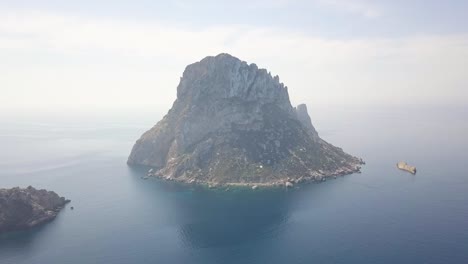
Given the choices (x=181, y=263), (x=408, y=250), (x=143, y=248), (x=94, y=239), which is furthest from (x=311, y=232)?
(x=94, y=239)

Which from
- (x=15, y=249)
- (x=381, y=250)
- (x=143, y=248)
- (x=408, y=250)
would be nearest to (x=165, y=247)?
(x=143, y=248)

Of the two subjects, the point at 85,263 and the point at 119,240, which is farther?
the point at 119,240

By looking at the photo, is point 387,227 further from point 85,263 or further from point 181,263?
point 85,263

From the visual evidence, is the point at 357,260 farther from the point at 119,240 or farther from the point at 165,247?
the point at 119,240

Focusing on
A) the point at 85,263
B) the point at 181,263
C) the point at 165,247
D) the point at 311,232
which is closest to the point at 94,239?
the point at 85,263

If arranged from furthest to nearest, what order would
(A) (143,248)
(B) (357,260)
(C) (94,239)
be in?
1. (C) (94,239)
2. (A) (143,248)
3. (B) (357,260)

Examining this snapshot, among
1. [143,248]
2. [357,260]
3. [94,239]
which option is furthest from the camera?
[94,239]

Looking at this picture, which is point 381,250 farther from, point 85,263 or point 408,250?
point 85,263

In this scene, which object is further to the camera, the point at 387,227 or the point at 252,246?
the point at 387,227
